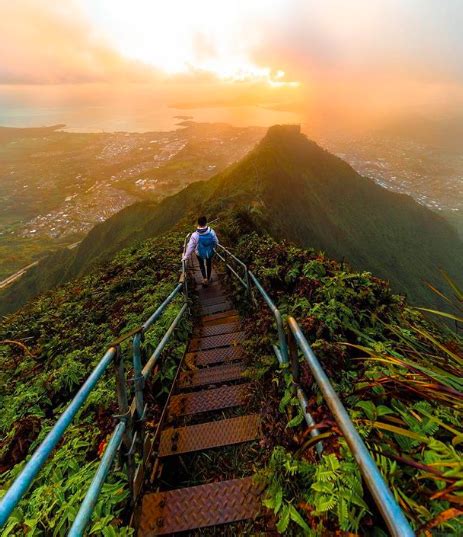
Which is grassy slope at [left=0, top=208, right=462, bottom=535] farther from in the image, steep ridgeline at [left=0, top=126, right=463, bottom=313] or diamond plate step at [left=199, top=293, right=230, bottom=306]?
steep ridgeline at [left=0, top=126, right=463, bottom=313]

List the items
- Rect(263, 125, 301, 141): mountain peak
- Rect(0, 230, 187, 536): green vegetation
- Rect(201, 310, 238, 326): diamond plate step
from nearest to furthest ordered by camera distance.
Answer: Rect(0, 230, 187, 536): green vegetation → Rect(201, 310, 238, 326): diamond plate step → Rect(263, 125, 301, 141): mountain peak

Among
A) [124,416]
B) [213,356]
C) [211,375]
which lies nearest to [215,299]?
[213,356]

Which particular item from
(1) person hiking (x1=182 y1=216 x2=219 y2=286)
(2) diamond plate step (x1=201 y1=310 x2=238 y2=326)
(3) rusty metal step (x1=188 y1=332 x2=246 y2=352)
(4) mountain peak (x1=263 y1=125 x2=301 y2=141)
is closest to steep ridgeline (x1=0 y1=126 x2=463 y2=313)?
(4) mountain peak (x1=263 y1=125 x2=301 y2=141)

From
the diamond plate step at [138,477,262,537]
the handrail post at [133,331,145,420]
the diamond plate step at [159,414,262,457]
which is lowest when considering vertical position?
the diamond plate step at [159,414,262,457]

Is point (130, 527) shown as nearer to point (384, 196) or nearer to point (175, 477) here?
point (175, 477)

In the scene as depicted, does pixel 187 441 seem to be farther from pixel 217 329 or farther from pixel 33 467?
pixel 217 329

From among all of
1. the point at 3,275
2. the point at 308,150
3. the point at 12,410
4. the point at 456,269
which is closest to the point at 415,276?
the point at 456,269
